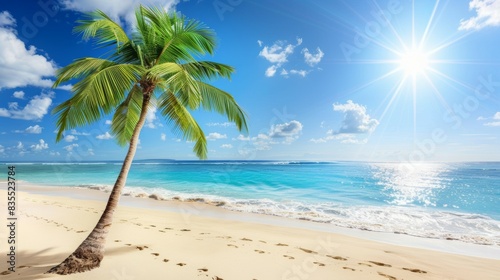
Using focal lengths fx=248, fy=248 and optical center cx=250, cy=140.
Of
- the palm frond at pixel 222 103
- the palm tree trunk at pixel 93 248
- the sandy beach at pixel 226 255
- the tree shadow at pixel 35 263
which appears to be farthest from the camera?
the palm frond at pixel 222 103

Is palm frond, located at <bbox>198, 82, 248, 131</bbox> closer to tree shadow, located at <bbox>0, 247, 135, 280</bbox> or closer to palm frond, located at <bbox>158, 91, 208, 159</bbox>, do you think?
palm frond, located at <bbox>158, 91, 208, 159</bbox>

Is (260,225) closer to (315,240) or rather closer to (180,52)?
(315,240)

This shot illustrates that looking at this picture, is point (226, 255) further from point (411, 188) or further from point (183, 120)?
point (411, 188)

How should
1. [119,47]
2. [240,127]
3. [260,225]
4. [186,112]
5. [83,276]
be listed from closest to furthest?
[83,276]
[119,47]
[186,112]
[240,127]
[260,225]

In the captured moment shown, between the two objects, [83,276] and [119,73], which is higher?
[119,73]

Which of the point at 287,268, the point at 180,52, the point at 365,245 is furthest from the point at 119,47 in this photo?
the point at 365,245

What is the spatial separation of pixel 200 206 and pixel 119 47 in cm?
1108

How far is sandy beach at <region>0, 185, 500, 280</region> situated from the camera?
5094 millimetres

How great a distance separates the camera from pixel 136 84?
6480mm

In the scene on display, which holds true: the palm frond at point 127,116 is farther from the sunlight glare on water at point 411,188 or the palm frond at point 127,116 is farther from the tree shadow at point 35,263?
the sunlight glare on water at point 411,188

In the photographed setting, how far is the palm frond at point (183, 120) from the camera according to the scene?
6621 mm

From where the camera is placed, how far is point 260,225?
10250 millimetres

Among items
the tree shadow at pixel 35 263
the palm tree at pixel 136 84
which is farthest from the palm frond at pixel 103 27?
the tree shadow at pixel 35 263

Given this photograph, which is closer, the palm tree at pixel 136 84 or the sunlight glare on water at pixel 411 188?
the palm tree at pixel 136 84
